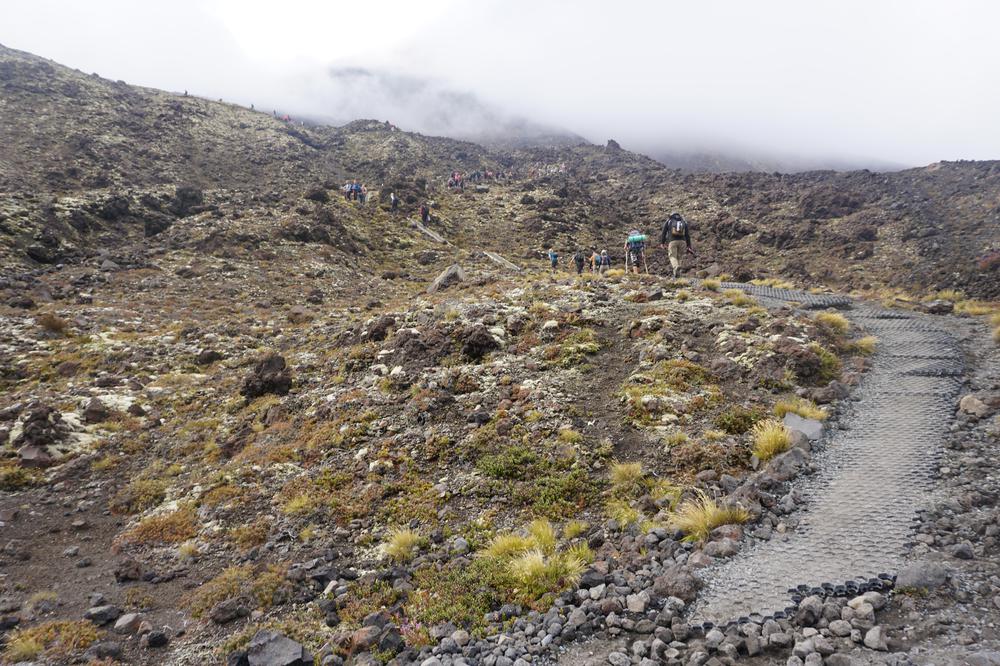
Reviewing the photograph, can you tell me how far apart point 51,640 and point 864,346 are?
15.2 m

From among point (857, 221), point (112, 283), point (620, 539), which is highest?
point (857, 221)

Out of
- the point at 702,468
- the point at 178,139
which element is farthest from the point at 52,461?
the point at 178,139

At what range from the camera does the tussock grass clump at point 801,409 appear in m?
8.62

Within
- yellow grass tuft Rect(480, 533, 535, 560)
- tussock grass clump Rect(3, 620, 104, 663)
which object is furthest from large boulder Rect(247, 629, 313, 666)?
yellow grass tuft Rect(480, 533, 535, 560)

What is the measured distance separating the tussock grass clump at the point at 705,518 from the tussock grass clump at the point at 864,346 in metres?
7.61

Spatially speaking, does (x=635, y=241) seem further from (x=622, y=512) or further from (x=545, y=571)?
(x=545, y=571)

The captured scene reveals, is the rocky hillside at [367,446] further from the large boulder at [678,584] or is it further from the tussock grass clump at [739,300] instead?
the tussock grass clump at [739,300]

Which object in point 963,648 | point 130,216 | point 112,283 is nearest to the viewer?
point 963,648

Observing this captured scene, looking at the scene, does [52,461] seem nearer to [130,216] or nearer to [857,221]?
[130,216]

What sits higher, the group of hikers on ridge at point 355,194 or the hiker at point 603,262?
the group of hikers on ridge at point 355,194

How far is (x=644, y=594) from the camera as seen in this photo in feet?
17.0

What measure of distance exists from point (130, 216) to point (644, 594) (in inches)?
1381

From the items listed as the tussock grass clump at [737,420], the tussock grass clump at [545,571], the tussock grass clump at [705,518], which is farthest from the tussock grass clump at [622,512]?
the tussock grass clump at [737,420]

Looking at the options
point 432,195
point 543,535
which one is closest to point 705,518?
point 543,535
